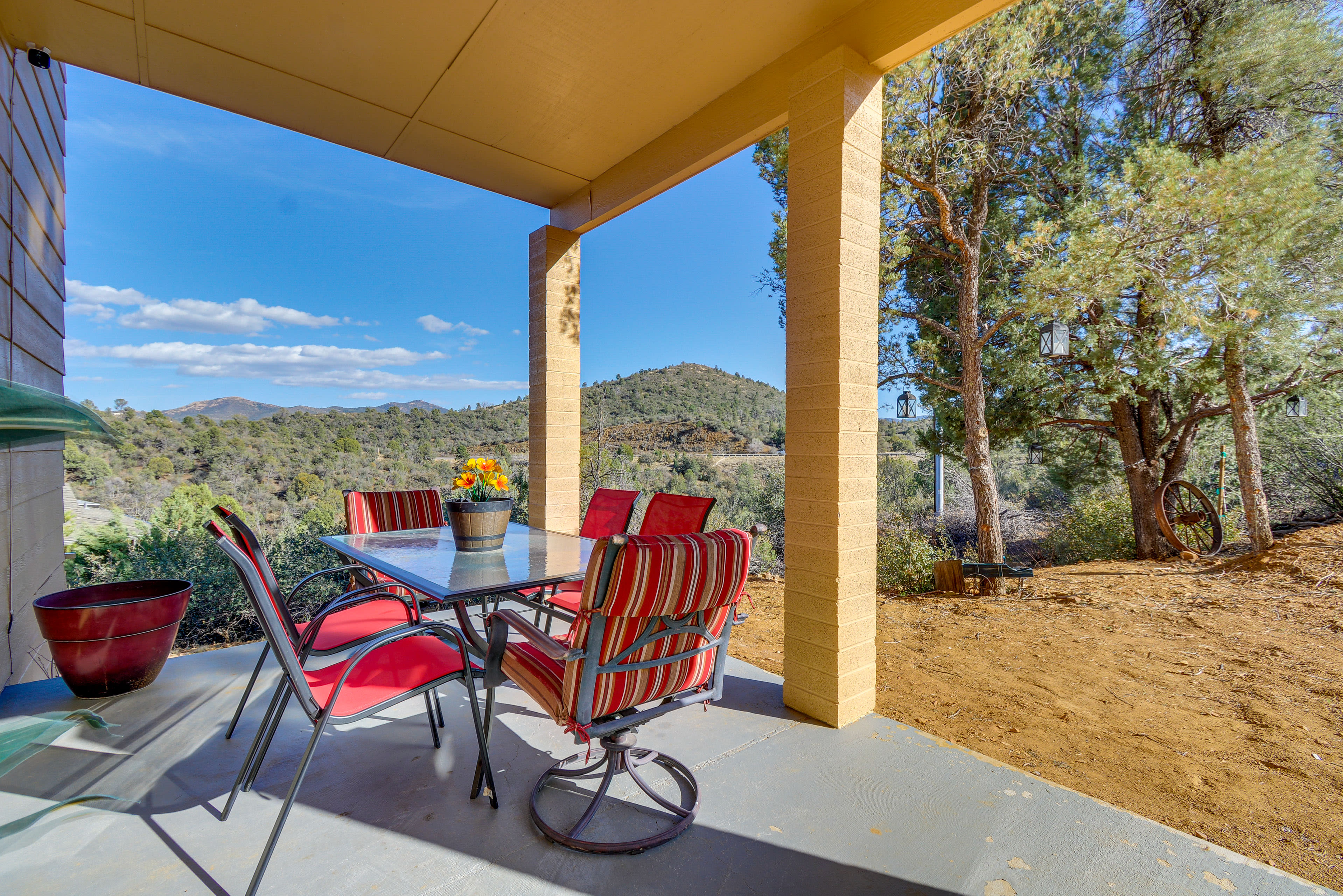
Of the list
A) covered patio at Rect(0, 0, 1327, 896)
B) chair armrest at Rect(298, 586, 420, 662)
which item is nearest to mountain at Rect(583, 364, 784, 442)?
covered patio at Rect(0, 0, 1327, 896)

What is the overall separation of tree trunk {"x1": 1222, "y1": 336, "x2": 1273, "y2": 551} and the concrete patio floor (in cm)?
596

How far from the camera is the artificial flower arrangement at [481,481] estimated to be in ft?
8.48

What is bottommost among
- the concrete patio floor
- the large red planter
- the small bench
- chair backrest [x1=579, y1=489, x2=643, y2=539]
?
the concrete patio floor

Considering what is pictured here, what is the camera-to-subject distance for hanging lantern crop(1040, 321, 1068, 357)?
5578 millimetres

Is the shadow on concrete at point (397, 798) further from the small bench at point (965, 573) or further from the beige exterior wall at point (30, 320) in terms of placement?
the small bench at point (965, 573)

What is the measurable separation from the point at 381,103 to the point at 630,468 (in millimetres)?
6290

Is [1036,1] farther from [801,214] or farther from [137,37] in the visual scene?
[137,37]

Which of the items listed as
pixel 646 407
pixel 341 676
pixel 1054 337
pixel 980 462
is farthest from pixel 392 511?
pixel 646 407

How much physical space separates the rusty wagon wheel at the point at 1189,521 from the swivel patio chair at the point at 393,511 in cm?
755

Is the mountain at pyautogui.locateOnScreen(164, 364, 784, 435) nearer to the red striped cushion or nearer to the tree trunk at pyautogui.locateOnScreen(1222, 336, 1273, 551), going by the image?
the tree trunk at pyautogui.locateOnScreen(1222, 336, 1273, 551)

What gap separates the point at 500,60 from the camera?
2865mm

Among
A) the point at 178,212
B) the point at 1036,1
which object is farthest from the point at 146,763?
the point at 178,212

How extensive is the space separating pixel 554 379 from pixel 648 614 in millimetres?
3279

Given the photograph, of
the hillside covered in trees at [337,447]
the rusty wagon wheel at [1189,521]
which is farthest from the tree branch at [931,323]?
the hillside covered in trees at [337,447]
